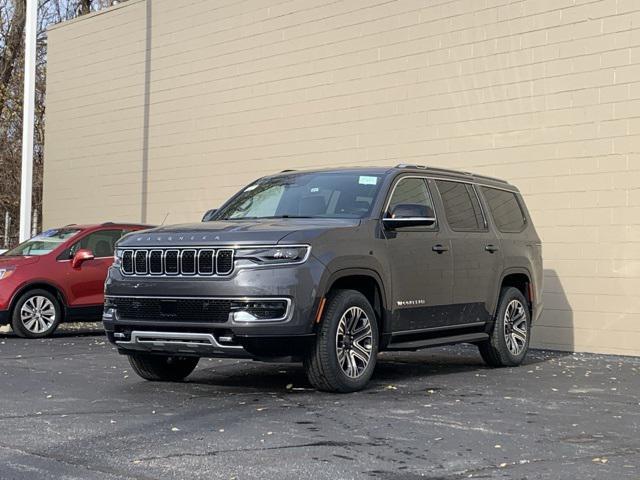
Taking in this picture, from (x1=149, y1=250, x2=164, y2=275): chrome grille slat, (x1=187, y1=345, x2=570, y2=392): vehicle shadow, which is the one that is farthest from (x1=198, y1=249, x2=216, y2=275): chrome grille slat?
(x1=187, y1=345, x2=570, y2=392): vehicle shadow

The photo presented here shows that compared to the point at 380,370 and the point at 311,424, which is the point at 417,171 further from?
the point at 311,424

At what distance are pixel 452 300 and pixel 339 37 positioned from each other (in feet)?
24.5

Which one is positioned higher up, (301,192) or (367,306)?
(301,192)

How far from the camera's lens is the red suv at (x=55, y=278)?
47.9 ft

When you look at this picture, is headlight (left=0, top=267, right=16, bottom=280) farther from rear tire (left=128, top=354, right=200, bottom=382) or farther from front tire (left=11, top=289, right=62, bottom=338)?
rear tire (left=128, top=354, right=200, bottom=382)

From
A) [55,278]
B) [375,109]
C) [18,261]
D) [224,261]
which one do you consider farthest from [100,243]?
[224,261]

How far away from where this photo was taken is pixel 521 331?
11.3m

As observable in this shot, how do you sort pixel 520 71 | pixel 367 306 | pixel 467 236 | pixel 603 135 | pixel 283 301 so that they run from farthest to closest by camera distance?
pixel 520 71 → pixel 603 135 → pixel 467 236 → pixel 367 306 → pixel 283 301

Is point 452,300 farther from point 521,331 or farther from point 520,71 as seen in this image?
point 520,71

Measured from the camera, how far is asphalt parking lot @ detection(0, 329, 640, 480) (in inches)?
230

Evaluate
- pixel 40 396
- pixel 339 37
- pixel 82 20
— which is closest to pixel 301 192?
pixel 40 396

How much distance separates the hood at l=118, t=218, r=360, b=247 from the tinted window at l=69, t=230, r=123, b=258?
650cm

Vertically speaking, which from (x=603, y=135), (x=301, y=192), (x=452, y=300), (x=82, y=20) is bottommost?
(x=452, y=300)

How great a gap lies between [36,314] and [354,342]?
738 cm
